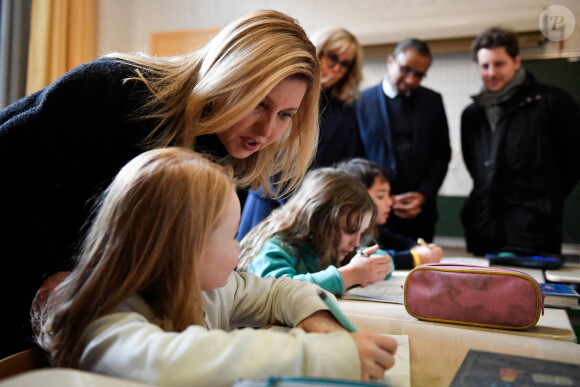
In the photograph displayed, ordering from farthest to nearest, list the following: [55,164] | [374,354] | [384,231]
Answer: [384,231] < [55,164] < [374,354]

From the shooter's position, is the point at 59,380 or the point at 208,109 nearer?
the point at 59,380

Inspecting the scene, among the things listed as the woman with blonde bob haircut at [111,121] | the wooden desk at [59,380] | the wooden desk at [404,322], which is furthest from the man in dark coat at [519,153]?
the wooden desk at [59,380]

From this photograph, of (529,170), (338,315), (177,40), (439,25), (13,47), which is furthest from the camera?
(177,40)

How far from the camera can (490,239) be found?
264cm

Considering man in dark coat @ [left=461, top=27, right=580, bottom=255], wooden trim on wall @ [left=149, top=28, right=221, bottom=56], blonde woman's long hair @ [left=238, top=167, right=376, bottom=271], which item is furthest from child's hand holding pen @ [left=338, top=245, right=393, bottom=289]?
wooden trim on wall @ [left=149, top=28, right=221, bottom=56]

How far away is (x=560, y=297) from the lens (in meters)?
1.29

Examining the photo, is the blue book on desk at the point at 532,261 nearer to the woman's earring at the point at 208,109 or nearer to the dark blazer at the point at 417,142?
the dark blazer at the point at 417,142

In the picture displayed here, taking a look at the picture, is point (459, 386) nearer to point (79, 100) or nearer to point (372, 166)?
Result: point (79, 100)

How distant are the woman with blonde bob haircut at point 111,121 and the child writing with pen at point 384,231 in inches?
37.4

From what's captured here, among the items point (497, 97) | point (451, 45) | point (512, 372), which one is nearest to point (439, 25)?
point (451, 45)

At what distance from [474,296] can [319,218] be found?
0.61 metres

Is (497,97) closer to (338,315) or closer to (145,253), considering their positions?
(338,315)

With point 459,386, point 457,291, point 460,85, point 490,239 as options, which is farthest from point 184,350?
point 460,85

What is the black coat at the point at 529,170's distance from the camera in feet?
8.25
